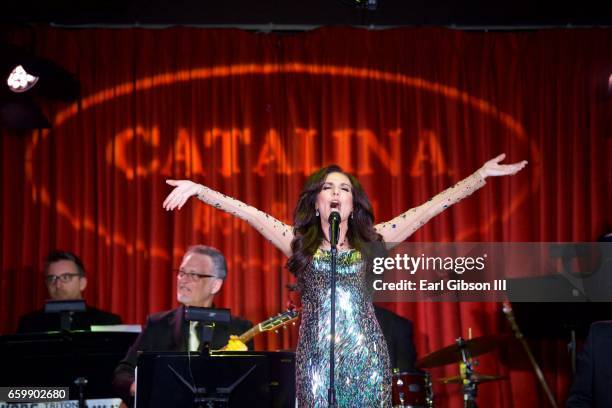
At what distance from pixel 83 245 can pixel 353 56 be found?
301 cm

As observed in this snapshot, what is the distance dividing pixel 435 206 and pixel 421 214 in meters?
0.09

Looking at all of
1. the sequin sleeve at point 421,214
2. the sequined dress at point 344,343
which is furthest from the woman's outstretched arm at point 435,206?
the sequined dress at point 344,343

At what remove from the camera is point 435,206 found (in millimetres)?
4617

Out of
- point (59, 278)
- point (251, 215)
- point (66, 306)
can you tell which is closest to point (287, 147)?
point (59, 278)

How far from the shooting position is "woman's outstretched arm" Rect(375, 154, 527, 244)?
457cm

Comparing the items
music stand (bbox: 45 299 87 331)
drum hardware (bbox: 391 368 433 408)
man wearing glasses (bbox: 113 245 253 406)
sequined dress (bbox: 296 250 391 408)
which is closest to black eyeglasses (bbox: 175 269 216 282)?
man wearing glasses (bbox: 113 245 253 406)

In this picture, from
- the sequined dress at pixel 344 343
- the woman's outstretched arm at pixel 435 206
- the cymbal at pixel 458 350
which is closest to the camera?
the sequined dress at pixel 344 343

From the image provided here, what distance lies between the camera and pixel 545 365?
7.82 m

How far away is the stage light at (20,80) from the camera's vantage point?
7.20m

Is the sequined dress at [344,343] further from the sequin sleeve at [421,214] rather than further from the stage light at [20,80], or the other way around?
the stage light at [20,80]

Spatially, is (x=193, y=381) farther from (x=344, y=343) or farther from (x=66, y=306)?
(x=66, y=306)

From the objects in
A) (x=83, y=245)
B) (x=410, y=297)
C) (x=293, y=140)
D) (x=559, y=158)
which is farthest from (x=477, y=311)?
(x=83, y=245)

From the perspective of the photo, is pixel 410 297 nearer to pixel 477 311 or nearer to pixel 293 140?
pixel 477 311

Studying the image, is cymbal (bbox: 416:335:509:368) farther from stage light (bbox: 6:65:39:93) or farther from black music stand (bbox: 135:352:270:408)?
stage light (bbox: 6:65:39:93)
